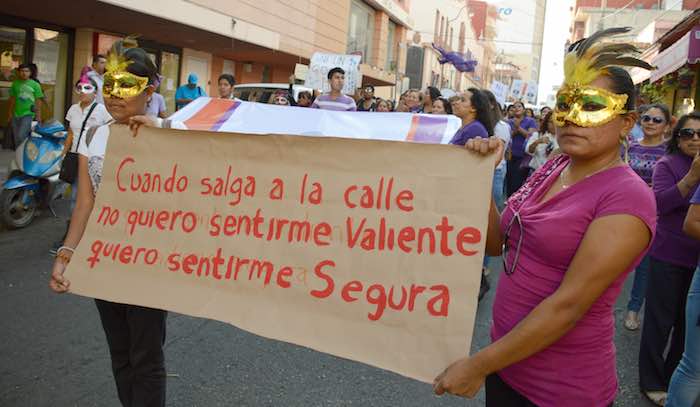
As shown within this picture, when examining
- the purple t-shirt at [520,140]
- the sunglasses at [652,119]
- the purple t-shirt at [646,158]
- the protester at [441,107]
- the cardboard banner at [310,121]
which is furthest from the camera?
the purple t-shirt at [520,140]

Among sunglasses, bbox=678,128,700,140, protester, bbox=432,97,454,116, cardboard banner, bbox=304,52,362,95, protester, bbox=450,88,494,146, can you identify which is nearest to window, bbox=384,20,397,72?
cardboard banner, bbox=304,52,362,95

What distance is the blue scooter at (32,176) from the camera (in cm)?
693

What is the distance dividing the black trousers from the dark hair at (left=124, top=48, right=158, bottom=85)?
193 cm

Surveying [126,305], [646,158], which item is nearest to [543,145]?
[646,158]

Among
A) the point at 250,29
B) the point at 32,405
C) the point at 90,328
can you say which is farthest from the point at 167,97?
the point at 32,405

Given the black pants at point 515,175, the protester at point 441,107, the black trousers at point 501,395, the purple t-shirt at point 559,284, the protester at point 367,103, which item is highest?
the protester at point 367,103

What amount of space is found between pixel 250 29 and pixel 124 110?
1536cm

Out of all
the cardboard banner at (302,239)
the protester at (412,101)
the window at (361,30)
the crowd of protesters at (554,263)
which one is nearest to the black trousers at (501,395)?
the crowd of protesters at (554,263)

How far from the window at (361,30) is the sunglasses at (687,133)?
23638 millimetres

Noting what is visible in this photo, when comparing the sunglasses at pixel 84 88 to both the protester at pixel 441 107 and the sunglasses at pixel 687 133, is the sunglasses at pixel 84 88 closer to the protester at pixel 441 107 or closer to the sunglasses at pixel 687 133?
the protester at pixel 441 107

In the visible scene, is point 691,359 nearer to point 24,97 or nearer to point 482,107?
point 482,107

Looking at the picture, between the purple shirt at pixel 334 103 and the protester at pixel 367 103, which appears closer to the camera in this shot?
the purple shirt at pixel 334 103

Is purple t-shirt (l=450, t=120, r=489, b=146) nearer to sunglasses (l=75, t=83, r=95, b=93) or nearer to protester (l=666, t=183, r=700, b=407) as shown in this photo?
protester (l=666, t=183, r=700, b=407)

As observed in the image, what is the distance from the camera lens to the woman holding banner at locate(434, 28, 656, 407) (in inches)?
65.9
